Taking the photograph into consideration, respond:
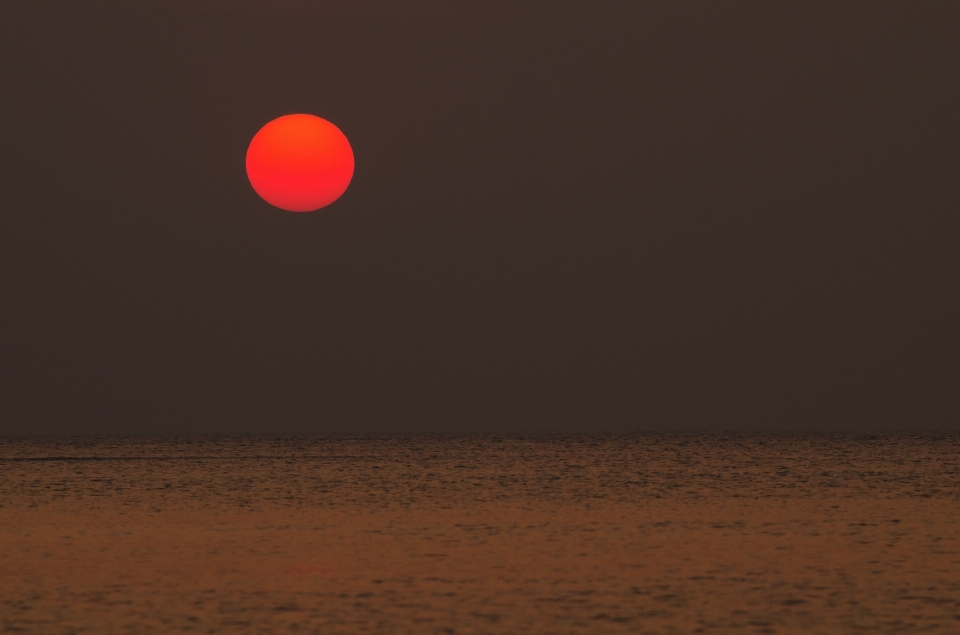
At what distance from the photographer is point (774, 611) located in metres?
22.2

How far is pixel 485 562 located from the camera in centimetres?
2931

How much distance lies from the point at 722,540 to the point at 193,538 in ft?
49.9

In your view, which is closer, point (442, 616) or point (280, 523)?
point (442, 616)

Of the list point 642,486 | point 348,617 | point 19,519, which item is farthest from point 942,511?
point 19,519

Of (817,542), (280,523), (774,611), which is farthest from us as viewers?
(280,523)

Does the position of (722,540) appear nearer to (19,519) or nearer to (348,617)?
(348,617)

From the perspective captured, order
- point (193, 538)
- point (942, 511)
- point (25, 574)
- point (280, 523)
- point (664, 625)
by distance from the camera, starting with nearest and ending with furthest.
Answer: point (664, 625), point (25, 574), point (193, 538), point (280, 523), point (942, 511)

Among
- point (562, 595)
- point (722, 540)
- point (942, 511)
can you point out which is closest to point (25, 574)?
point (562, 595)

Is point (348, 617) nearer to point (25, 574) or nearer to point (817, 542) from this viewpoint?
point (25, 574)

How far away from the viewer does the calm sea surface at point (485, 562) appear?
71.1ft

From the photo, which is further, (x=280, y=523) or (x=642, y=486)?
A: (x=642, y=486)

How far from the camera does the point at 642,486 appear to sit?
63906mm

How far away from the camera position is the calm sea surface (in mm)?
21672

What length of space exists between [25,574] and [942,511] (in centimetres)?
3157
